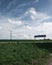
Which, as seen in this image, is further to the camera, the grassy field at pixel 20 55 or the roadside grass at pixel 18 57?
the grassy field at pixel 20 55

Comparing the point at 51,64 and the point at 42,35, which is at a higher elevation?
the point at 42,35

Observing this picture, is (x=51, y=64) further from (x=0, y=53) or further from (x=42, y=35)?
(x=42, y=35)

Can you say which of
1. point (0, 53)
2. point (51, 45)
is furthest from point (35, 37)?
point (0, 53)

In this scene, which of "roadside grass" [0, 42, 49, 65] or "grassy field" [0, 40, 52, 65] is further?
"grassy field" [0, 40, 52, 65]

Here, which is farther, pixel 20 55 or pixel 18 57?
pixel 20 55

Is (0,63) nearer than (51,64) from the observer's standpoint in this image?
Yes

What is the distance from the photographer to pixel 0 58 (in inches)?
839

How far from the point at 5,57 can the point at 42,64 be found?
482cm

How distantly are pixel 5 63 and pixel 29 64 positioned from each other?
2549mm

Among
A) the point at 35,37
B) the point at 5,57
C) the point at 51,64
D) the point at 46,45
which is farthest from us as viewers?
the point at 35,37

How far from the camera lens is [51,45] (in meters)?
41.8

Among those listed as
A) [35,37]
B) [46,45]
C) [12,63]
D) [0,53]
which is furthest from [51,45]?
[35,37]

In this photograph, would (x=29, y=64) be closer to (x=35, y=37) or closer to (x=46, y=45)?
(x=46, y=45)

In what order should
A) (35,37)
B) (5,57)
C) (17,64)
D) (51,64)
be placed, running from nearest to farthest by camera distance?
(17,64), (51,64), (5,57), (35,37)
